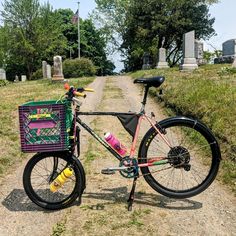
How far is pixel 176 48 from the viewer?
47000mm

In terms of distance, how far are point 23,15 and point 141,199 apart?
45.5 metres

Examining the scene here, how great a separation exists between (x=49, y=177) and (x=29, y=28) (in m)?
45.1

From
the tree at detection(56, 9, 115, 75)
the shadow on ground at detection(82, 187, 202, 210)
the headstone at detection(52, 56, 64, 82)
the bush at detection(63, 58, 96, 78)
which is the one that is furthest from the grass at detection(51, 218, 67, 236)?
the tree at detection(56, 9, 115, 75)

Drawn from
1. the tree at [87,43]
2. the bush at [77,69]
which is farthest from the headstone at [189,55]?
the tree at [87,43]

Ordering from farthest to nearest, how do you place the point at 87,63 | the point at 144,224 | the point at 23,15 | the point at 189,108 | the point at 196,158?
1. the point at 23,15
2. the point at 87,63
3. the point at 189,108
4. the point at 196,158
5. the point at 144,224

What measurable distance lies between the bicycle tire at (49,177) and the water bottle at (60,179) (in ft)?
0.19

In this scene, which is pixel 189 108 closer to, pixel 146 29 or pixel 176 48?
pixel 146 29

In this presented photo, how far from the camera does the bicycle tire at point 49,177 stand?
4.40 meters

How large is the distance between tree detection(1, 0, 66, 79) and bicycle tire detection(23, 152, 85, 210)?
43627 mm

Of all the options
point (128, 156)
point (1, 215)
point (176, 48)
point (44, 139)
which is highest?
point (176, 48)

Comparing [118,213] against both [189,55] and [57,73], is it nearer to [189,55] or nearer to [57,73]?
[189,55]

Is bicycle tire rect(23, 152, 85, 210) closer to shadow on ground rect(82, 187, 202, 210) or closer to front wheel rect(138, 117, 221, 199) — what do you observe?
shadow on ground rect(82, 187, 202, 210)

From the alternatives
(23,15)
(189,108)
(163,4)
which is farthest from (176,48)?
(189,108)

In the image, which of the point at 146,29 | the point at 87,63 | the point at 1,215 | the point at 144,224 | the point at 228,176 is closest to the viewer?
the point at 144,224
